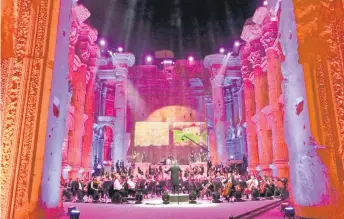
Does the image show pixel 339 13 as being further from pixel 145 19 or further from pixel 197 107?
pixel 197 107

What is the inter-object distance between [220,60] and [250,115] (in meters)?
7.34

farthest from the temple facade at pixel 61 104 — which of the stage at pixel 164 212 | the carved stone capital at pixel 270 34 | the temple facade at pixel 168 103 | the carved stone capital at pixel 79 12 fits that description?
the temple facade at pixel 168 103

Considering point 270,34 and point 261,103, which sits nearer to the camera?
point 270,34

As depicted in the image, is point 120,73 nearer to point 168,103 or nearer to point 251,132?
point 168,103

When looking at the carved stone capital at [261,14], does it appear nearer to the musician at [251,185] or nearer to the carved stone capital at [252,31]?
the carved stone capital at [252,31]

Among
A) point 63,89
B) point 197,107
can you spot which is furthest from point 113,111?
point 63,89

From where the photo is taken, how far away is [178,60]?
32.5m

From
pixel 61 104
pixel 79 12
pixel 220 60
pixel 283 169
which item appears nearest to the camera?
pixel 61 104

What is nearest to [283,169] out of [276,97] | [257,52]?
[276,97]

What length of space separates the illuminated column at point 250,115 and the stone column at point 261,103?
1.71 metres

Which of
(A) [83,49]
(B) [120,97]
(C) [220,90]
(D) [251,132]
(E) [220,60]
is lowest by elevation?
(D) [251,132]

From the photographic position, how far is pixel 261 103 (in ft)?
66.6

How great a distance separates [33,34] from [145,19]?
23.7 metres

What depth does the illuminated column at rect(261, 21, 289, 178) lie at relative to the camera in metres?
16.2
